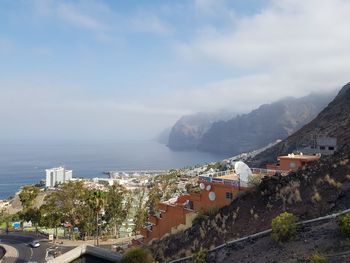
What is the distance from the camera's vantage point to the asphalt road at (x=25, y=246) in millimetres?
39531

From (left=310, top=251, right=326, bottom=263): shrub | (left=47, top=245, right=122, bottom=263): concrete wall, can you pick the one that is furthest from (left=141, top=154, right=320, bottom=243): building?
(left=310, top=251, right=326, bottom=263): shrub

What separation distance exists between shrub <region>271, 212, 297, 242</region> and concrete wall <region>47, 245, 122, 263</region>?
1211cm

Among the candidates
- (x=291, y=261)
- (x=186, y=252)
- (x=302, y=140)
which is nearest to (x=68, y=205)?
(x=186, y=252)

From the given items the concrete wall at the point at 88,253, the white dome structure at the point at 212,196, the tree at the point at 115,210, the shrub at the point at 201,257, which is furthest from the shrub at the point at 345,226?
the tree at the point at 115,210

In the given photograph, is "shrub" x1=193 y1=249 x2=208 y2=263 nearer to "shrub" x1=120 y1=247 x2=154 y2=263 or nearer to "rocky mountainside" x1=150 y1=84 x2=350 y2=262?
"rocky mountainside" x1=150 y1=84 x2=350 y2=262

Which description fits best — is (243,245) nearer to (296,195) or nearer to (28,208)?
(296,195)

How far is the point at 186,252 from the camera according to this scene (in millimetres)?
16312

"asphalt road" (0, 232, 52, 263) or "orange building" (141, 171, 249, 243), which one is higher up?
"orange building" (141, 171, 249, 243)

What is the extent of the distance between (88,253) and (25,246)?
2654 cm

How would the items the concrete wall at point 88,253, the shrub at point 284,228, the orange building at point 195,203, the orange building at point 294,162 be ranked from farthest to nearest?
1. the orange building at point 294,162
2. the orange building at point 195,203
3. the concrete wall at point 88,253
4. the shrub at point 284,228

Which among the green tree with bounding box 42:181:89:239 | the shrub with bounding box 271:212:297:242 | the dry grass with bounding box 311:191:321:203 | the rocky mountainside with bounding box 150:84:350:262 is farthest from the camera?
the green tree with bounding box 42:181:89:239

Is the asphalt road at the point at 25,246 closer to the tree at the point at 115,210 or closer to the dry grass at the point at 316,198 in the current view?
the tree at the point at 115,210

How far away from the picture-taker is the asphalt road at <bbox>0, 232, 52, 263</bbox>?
39.5 metres

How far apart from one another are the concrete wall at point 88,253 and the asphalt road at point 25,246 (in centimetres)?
1808
